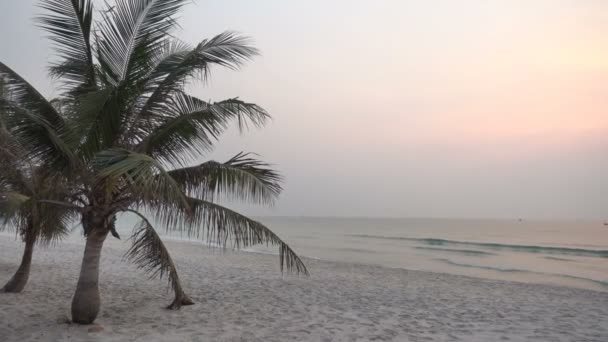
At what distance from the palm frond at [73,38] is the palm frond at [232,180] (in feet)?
5.72

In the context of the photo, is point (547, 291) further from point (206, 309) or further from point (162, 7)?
point (162, 7)

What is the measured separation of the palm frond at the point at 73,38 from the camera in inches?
212

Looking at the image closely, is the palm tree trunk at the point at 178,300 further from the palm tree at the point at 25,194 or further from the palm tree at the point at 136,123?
the palm tree at the point at 25,194

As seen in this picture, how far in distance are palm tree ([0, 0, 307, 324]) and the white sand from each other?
90 cm

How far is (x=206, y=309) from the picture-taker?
7.66 meters

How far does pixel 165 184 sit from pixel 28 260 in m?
5.00

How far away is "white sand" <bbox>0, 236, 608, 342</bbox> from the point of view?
6.16 meters

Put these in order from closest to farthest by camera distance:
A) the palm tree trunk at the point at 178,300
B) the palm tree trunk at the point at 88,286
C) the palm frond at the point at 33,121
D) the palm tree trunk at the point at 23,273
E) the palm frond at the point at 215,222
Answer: the palm frond at the point at 33,121 < the palm tree trunk at the point at 88,286 < the palm frond at the point at 215,222 < the palm tree trunk at the point at 178,300 < the palm tree trunk at the point at 23,273

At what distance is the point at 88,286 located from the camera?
19.2 feet

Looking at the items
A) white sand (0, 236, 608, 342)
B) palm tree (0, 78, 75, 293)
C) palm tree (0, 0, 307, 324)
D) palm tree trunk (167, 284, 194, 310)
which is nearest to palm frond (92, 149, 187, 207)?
palm tree (0, 0, 307, 324)

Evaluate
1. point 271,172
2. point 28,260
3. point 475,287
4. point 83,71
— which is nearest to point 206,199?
point 271,172

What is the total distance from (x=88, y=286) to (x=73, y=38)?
328cm

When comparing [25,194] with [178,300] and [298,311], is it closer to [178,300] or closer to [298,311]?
[178,300]

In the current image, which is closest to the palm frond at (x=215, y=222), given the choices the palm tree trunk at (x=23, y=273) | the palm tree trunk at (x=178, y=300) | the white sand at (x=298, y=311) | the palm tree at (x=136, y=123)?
the palm tree at (x=136, y=123)
